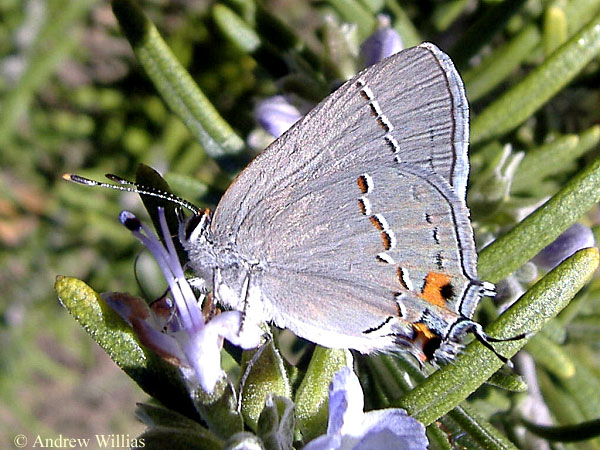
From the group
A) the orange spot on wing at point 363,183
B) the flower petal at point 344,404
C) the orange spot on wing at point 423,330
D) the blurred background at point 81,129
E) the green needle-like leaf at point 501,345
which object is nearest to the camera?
the flower petal at point 344,404

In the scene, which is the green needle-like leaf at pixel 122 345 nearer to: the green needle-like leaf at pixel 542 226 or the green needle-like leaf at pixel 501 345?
the green needle-like leaf at pixel 501 345

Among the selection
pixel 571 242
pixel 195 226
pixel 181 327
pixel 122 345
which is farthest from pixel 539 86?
pixel 122 345

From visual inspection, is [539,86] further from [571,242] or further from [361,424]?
[361,424]

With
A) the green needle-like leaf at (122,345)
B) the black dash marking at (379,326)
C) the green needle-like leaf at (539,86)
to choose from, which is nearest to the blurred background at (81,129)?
the green needle-like leaf at (539,86)

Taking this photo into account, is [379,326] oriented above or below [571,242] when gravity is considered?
above

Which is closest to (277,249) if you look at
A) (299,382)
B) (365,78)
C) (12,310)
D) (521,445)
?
(299,382)

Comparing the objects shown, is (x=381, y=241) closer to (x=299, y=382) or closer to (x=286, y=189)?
(x=286, y=189)
